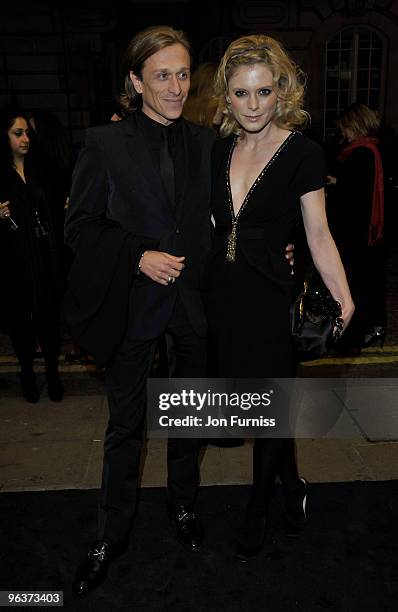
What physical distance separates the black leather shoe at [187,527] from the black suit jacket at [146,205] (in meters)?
0.98

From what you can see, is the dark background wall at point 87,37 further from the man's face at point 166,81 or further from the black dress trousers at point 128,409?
the black dress trousers at point 128,409

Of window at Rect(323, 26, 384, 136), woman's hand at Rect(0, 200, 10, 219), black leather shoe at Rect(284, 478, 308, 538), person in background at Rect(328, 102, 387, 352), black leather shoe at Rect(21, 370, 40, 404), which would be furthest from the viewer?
window at Rect(323, 26, 384, 136)

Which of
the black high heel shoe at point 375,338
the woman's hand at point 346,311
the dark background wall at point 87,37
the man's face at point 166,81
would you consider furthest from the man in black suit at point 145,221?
the dark background wall at point 87,37

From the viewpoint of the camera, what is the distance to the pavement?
352 centimetres

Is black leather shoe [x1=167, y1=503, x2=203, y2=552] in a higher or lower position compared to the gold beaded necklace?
lower

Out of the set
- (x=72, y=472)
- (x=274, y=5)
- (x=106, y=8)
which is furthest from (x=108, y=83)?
(x=72, y=472)

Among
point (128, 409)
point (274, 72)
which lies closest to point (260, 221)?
point (274, 72)

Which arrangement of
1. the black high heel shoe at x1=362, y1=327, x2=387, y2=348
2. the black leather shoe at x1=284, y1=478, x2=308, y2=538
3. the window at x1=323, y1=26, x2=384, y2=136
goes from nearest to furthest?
the black leather shoe at x1=284, y1=478, x2=308, y2=538 < the black high heel shoe at x1=362, y1=327, x2=387, y2=348 < the window at x1=323, y1=26, x2=384, y2=136

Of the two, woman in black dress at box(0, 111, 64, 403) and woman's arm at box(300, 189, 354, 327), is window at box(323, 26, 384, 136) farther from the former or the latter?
woman's arm at box(300, 189, 354, 327)

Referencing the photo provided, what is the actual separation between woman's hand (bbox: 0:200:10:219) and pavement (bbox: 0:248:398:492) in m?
1.42

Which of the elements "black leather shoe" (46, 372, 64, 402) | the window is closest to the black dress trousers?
"black leather shoe" (46, 372, 64, 402)

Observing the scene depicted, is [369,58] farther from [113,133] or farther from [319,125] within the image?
[113,133]

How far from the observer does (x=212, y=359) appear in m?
2.82

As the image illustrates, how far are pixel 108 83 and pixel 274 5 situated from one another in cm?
556
